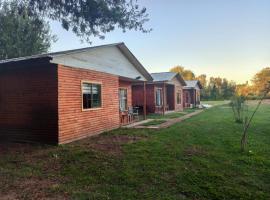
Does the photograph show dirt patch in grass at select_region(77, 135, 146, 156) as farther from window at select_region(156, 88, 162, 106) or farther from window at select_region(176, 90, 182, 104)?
window at select_region(176, 90, 182, 104)

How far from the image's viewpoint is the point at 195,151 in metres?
6.44

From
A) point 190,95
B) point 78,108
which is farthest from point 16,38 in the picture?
point 190,95

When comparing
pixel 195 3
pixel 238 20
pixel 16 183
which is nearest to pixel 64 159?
pixel 16 183

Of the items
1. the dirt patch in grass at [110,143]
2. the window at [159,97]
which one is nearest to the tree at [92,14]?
the dirt patch in grass at [110,143]

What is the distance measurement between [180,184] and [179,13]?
1260cm

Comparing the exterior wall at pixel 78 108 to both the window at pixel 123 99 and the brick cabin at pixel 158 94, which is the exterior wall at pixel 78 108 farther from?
the brick cabin at pixel 158 94

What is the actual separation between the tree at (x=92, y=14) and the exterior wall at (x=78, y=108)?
1.66 m

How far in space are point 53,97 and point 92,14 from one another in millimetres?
3133

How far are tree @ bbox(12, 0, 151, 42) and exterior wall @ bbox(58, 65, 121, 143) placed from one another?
166cm

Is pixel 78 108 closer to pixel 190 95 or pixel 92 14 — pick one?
pixel 92 14

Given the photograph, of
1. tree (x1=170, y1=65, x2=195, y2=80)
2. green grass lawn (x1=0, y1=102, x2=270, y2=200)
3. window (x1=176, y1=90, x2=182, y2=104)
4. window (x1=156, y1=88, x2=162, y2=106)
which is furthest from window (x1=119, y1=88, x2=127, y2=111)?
tree (x1=170, y1=65, x2=195, y2=80)

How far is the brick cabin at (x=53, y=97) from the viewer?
7582 mm

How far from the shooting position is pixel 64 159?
19.3 feet

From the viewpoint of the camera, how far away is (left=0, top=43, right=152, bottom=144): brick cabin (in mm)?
7582
